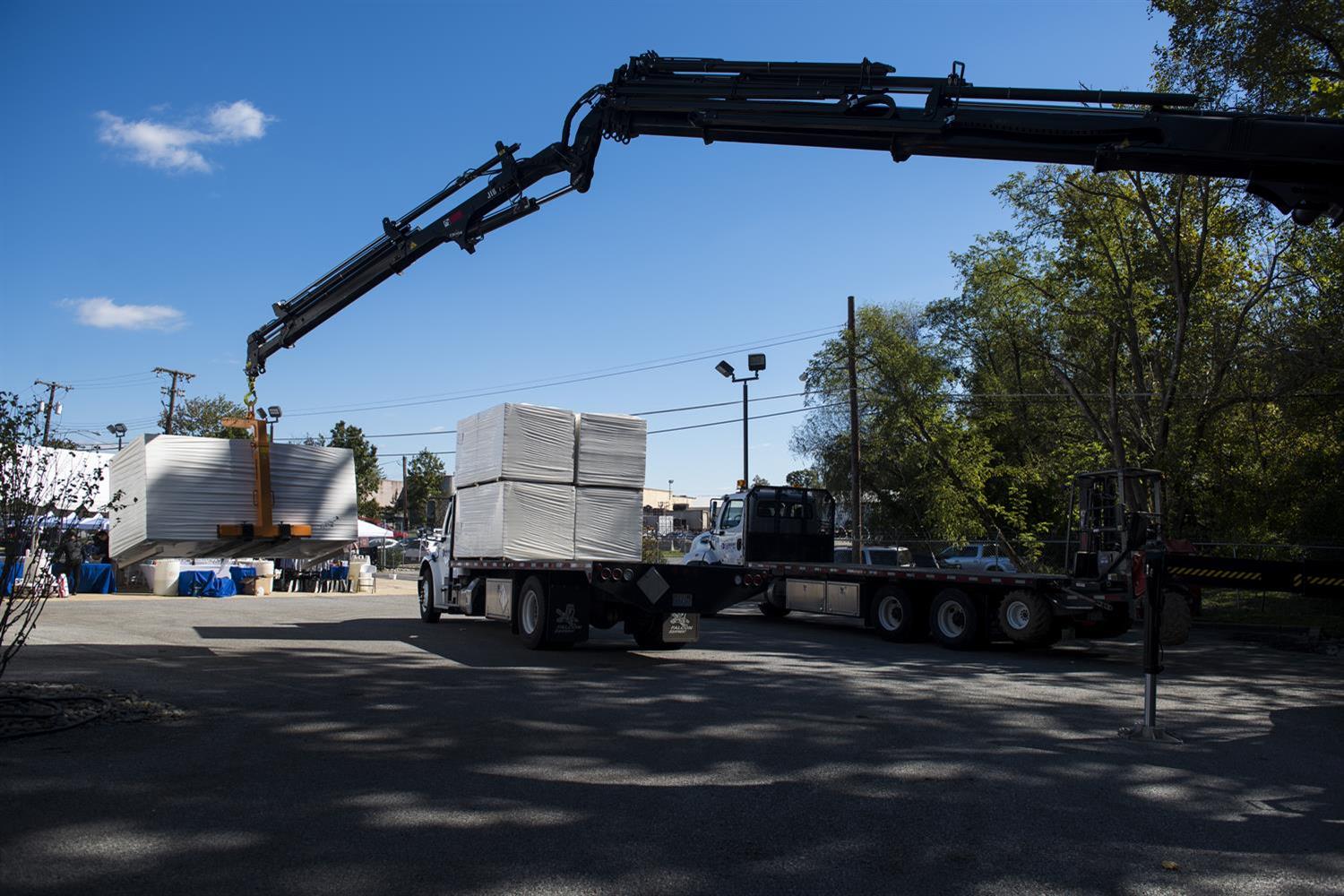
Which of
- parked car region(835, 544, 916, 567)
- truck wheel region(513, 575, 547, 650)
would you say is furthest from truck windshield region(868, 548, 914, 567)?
truck wheel region(513, 575, 547, 650)

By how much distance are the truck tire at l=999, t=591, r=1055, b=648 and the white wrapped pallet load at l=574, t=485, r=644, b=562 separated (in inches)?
227

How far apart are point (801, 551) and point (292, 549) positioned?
11198 millimetres

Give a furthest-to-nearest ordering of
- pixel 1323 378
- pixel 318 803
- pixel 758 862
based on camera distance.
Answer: pixel 1323 378 < pixel 318 803 < pixel 758 862

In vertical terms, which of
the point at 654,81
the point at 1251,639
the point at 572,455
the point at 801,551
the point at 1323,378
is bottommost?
the point at 1251,639

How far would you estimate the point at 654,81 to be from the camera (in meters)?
12.1

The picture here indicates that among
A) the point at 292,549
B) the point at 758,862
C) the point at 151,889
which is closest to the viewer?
the point at 151,889

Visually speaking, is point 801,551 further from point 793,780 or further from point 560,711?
point 793,780

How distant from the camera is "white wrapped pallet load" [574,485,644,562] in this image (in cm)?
1395

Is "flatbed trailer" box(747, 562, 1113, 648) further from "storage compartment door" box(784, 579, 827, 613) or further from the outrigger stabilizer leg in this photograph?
the outrigger stabilizer leg

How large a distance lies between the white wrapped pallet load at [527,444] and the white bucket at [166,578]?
16.4 metres

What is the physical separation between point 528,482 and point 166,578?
17.5 metres

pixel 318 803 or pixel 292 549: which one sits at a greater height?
pixel 292 549

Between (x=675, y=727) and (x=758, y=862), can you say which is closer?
(x=758, y=862)

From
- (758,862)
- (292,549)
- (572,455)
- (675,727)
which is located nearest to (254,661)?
(292,549)
